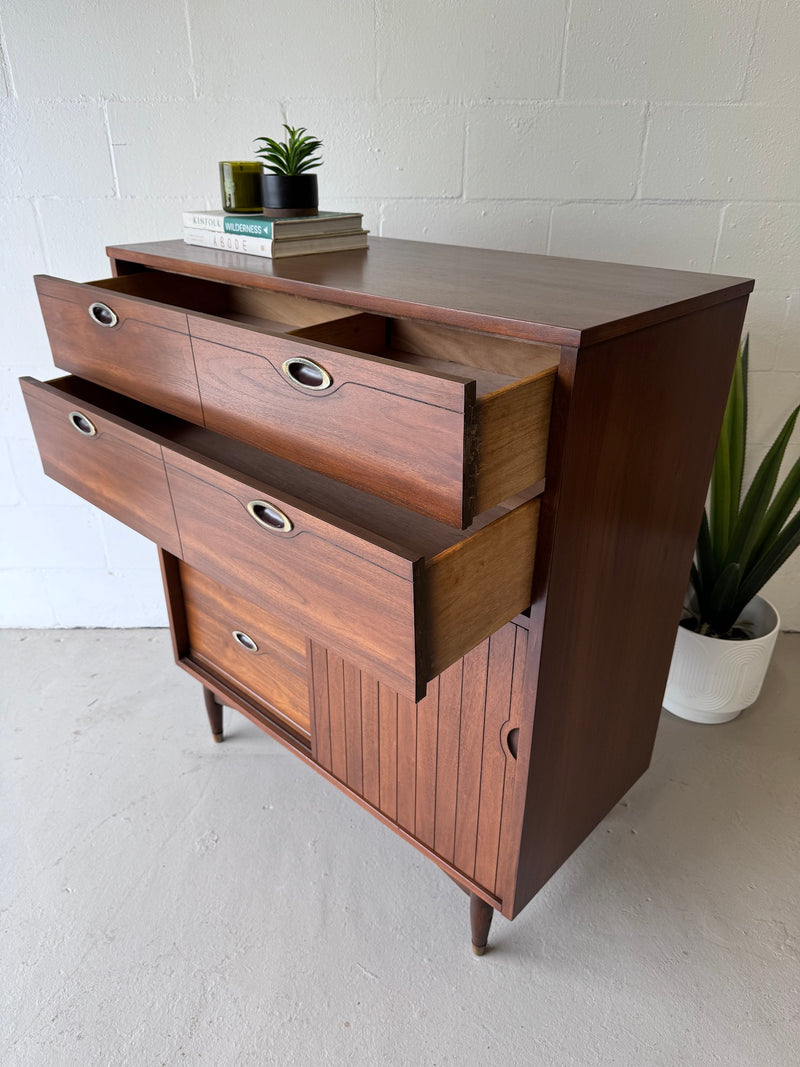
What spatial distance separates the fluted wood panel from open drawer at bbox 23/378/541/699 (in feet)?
0.50

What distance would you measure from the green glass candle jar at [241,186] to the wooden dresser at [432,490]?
12cm

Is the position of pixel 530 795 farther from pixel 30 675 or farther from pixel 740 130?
pixel 30 675

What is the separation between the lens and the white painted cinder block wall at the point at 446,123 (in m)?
1.40

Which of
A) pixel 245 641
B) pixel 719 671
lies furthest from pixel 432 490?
pixel 719 671

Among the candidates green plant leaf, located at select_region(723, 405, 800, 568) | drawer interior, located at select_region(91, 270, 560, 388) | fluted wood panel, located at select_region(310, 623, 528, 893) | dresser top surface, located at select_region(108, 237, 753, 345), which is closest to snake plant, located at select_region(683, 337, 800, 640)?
green plant leaf, located at select_region(723, 405, 800, 568)

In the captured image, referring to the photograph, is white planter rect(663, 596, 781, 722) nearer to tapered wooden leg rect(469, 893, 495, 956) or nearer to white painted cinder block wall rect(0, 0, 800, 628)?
white painted cinder block wall rect(0, 0, 800, 628)

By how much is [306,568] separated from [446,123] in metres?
1.08

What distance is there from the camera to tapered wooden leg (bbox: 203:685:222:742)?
1577mm

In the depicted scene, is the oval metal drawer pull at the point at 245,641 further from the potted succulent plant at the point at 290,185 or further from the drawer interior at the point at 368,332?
the potted succulent plant at the point at 290,185

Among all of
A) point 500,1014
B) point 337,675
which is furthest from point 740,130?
point 500,1014

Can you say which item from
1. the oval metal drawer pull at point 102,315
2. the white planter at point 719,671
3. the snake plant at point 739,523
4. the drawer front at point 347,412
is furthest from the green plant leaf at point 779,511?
the oval metal drawer pull at point 102,315

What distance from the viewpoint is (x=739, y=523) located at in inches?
59.6

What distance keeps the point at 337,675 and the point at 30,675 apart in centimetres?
109

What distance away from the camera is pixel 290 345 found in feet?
2.69
